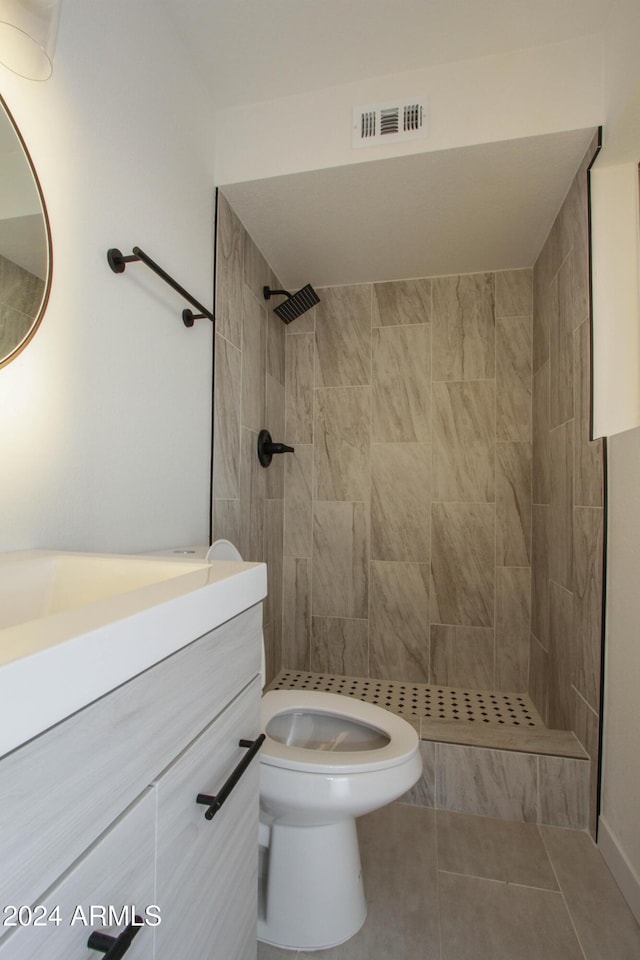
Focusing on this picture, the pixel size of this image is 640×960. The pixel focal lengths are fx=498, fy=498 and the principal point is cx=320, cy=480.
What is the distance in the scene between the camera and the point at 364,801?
111 centimetres

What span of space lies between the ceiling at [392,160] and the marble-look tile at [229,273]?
70mm

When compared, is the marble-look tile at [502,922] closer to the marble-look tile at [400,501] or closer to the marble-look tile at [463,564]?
the marble-look tile at [463,564]

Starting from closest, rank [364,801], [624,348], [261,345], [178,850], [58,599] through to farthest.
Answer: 1. [178,850]
2. [58,599]
3. [364,801]
4. [624,348]
5. [261,345]

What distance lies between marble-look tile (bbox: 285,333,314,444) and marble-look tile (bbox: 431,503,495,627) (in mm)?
779

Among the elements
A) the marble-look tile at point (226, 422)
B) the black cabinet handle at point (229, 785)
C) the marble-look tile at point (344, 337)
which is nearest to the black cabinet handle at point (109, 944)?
the black cabinet handle at point (229, 785)

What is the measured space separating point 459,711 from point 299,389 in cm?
167

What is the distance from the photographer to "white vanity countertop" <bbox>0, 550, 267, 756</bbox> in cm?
36

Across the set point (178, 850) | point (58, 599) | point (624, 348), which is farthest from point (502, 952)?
point (624, 348)

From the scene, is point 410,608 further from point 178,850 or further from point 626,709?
point 178,850

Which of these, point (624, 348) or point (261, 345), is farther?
point (261, 345)

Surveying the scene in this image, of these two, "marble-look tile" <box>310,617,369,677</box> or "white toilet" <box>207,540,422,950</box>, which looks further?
"marble-look tile" <box>310,617,369,677</box>

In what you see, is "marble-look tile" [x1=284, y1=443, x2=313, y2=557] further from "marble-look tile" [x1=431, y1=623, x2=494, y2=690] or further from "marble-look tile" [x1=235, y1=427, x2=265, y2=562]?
"marble-look tile" [x1=431, y1=623, x2=494, y2=690]

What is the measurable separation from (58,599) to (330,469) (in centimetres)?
179

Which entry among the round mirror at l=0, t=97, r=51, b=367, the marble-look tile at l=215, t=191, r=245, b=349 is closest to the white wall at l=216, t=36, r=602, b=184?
the marble-look tile at l=215, t=191, r=245, b=349
